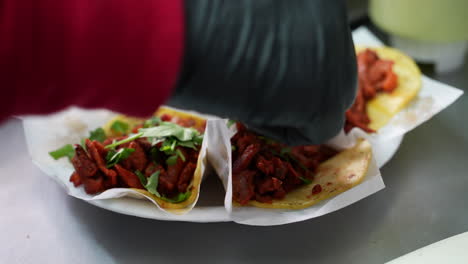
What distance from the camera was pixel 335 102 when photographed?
0.84 metres

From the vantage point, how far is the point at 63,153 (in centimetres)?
122

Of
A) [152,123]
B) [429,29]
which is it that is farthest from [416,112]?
[152,123]

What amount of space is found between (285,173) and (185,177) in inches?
8.4

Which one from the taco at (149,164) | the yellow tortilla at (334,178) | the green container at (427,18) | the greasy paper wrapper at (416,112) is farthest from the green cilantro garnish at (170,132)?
the green container at (427,18)

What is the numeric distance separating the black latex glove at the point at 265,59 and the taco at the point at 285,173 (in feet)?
0.99

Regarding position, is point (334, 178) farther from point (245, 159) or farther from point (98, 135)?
point (98, 135)

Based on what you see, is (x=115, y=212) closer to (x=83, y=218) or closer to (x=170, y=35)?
(x=83, y=218)

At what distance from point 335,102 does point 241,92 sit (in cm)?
17

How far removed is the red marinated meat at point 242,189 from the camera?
42.8 inches

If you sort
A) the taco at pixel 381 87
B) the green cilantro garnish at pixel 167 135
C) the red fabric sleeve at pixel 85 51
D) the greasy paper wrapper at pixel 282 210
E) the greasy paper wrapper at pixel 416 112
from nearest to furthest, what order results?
the red fabric sleeve at pixel 85 51, the greasy paper wrapper at pixel 282 210, the green cilantro garnish at pixel 167 135, the greasy paper wrapper at pixel 416 112, the taco at pixel 381 87

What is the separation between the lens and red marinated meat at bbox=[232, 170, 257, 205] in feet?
3.56

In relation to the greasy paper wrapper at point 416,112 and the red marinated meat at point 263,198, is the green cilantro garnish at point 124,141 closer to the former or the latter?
the red marinated meat at point 263,198

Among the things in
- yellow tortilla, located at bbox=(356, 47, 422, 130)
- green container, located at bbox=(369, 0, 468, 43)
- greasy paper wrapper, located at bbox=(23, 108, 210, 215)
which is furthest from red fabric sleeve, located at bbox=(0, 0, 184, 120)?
green container, located at bbox=(369, 0, 468, 43)

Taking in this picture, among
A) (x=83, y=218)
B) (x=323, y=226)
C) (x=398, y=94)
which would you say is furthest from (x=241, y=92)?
(x=398, y=94)
